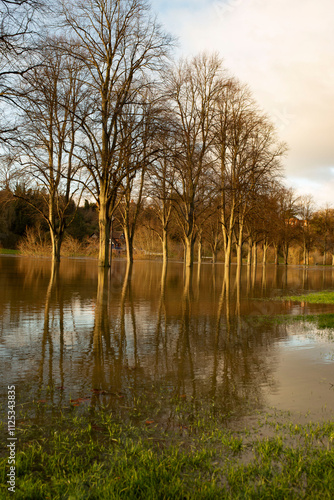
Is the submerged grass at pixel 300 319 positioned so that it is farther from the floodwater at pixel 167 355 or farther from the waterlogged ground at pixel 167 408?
the waterlogged ground at pixel 167 408

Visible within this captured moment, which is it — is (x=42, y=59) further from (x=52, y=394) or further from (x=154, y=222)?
(x=154, y=222)

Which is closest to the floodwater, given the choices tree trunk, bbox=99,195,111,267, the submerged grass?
the submerged grass

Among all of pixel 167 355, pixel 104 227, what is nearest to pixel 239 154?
pixel 104 227

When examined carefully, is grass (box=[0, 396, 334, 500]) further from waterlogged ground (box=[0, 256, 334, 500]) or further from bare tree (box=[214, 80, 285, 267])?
bare tree (box=[214, 80, 285, 267])

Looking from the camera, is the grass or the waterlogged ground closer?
the grass

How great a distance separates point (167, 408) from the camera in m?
4.17

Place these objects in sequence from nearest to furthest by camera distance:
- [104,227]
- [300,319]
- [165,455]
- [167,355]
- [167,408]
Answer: [165,455]
[167,408]
[167,355]
[300,319]
[104,227]

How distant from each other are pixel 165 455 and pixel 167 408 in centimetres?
97

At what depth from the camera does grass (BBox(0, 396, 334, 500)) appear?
275 cm

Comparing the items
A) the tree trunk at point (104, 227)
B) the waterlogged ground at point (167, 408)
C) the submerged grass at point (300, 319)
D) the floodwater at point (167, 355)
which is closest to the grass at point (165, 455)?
the waterlogged ground at point (167, 408)

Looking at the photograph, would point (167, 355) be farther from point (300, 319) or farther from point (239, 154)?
point (239, 154)

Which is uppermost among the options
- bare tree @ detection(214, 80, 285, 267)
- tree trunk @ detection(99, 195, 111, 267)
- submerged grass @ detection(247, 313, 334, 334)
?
bare tree @ detection(214, 80, 285, 267)

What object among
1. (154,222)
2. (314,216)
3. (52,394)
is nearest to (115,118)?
(52,394)

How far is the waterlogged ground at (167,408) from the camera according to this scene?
113 inches
